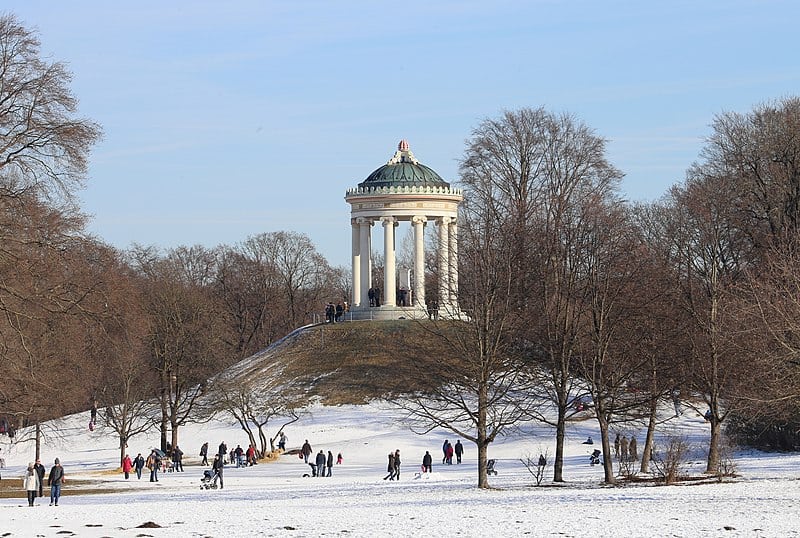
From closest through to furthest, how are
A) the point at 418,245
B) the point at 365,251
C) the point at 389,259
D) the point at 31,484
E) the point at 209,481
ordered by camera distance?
the point at 31,484
the point at 209,481
the point at 418,245
the point at 389,259
the point at 365,251

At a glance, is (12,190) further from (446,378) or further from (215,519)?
(446,378)

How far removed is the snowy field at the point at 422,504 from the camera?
850 inches

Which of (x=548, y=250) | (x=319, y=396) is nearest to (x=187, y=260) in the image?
(x=319, y=396)

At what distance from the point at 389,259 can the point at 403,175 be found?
446 centimetres

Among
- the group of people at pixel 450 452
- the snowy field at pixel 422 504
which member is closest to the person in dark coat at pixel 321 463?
the snowy field at pixel 422 504

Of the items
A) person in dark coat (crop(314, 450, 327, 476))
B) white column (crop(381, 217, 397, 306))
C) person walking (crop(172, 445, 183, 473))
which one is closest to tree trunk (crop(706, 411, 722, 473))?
person in dark coat (crop(314, 450, 327, 476))

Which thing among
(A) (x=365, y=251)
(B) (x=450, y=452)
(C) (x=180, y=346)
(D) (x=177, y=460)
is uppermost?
(A) (x=365, y=251)

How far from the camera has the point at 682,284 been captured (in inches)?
1410

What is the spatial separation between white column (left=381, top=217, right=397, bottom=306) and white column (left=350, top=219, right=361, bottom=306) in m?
1.73

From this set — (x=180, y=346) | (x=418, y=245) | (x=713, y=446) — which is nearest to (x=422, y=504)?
(x=713, y=446)

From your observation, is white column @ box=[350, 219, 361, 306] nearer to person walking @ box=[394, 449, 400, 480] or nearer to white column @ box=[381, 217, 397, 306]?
white column @ box=[381, 217, 397, 306]

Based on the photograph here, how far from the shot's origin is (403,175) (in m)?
64.9

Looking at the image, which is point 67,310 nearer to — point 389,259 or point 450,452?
point 450,452

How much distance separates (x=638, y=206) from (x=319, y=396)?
17822mm
